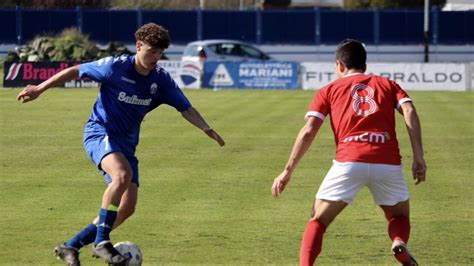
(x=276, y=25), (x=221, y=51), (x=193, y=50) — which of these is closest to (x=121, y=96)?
(x=193, y=50)

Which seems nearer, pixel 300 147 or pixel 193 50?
pixel 300 147

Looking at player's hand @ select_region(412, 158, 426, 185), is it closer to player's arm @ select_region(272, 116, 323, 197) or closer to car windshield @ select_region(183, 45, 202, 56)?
player's arm @ select_region(272, 116, 323, 197)

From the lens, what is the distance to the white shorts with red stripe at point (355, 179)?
8.40 m

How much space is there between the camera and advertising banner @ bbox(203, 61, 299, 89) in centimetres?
3884

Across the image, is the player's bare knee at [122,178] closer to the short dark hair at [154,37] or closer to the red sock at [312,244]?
the short dark hair at [154,37]

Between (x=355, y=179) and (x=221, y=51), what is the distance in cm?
3998

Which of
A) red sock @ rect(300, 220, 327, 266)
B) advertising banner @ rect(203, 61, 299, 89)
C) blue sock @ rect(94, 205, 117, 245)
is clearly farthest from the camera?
advertising banner @ rect(203, 61, 299, 89)

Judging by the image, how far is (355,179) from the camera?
332 inches

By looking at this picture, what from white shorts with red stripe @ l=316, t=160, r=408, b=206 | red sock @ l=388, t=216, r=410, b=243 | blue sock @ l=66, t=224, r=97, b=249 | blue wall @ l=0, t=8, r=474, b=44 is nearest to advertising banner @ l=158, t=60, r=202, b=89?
blue wall @ l=0, t=8, r=474, b=44

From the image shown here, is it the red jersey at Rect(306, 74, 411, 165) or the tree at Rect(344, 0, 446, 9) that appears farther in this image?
the tree at Rect(344, 0, 446, 9)

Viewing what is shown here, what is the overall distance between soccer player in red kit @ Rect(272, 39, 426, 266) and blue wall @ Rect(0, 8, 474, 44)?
166ft

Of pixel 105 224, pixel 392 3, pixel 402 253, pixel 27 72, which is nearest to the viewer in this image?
pixel 402 253

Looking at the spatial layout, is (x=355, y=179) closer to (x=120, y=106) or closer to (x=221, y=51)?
(x=120, y=106)

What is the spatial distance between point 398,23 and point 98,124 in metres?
51.1
